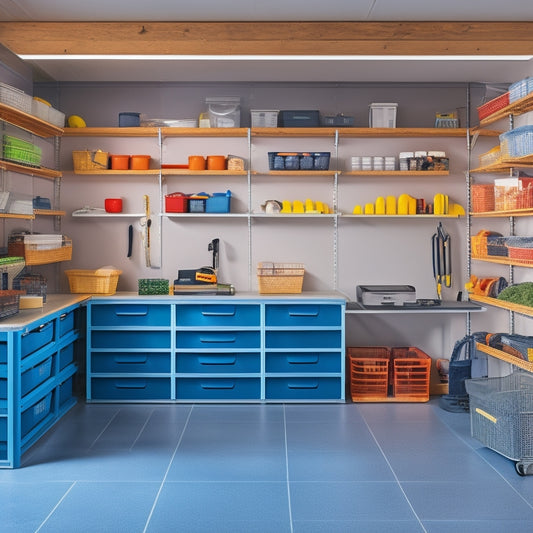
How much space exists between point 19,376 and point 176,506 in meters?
1.33

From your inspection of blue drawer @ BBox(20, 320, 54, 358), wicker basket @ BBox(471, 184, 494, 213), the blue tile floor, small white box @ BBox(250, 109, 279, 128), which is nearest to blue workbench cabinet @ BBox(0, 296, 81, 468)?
blue drawer @ BBox(20, 320, 54, 358)

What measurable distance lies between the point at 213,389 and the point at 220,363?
231 millimetres

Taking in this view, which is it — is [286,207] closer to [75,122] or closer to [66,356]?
[75,122]

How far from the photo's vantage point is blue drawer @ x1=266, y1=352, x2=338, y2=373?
5391 millimetres

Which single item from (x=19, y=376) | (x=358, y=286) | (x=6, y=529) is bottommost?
(x=6, y=529)

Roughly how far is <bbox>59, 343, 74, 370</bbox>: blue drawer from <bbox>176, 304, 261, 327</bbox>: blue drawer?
902 mm

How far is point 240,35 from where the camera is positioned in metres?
4.70

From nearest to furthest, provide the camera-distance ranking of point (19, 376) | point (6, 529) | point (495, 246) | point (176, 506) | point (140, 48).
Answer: point (6, 529) → point (176, 506) → point (19, 376) → point (140, 48) → point (495, 246)

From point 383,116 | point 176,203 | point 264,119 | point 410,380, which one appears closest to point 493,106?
point 383,116

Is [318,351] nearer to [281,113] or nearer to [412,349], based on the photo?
[412,349]

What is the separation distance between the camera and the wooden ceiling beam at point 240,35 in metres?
4.66

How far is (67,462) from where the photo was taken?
3.97 meters

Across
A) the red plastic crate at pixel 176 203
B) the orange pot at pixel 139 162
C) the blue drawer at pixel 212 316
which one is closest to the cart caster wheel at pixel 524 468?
the blue drawer at pixel 212 316

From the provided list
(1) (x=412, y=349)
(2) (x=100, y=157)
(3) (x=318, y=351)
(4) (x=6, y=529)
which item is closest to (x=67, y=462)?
(4) (x=6, y=529)
